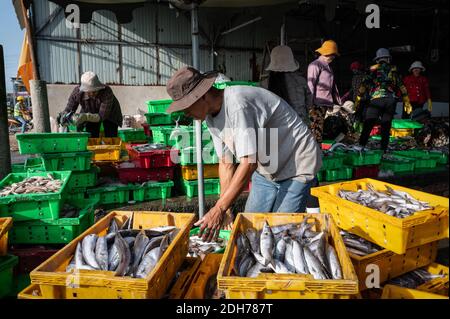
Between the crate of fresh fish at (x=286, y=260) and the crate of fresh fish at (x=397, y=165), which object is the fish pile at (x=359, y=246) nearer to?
the crate of fresh fish at (x=286, y=260)

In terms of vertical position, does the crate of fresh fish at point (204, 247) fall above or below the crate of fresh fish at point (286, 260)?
below

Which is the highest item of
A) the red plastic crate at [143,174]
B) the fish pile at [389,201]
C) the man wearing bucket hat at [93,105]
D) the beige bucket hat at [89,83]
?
the beige bucket hat at [89,83]

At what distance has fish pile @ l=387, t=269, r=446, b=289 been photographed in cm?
255

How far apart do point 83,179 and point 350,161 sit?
178 inches

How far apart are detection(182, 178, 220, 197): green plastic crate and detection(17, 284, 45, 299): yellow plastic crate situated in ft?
11.2

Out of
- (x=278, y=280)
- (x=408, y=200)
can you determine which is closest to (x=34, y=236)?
(x=278, y=280)

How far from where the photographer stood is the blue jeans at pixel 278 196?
292 centimetres

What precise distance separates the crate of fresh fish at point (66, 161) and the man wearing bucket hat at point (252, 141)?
8.59 ft

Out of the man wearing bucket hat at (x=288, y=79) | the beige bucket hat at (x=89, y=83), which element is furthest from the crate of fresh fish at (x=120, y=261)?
the beige bucket hat at (x=89, y=83)

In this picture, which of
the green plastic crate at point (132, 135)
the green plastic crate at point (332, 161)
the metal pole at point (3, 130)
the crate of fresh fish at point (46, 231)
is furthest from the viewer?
the green plastic crate at point (132, 135)

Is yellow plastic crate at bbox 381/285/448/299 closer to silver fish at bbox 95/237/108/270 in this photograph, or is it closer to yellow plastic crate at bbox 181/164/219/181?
silver fish at bbox 95/237/108/270

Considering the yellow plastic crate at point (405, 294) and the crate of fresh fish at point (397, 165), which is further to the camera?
the crate of fresh fish at point (397, 165)

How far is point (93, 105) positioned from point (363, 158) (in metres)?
4.96

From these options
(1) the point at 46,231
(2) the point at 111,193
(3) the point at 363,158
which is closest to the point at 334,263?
(1) the point at 46,231
